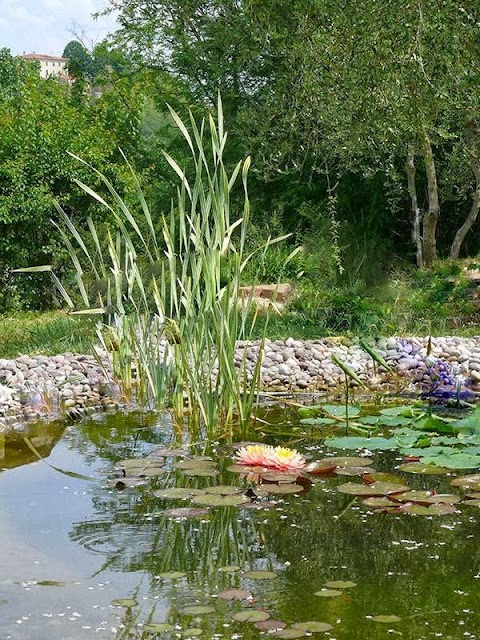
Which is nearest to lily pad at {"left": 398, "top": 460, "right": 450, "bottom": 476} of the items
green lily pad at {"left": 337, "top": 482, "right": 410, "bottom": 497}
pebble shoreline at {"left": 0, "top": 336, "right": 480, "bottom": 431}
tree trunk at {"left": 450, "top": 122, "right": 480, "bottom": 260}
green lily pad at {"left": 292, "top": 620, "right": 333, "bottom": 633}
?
green lily pad at {"left": 337, "top": 482, "right": 410, "bottom": 497}

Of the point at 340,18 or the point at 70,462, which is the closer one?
the point at 70,462

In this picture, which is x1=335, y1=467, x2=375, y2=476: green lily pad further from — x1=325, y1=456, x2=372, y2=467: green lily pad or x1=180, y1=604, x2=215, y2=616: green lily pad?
x1=180, y1=604, x2=215, y2=616: green lily pad

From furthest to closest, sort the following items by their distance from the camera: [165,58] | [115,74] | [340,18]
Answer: [115,74]
[165,58]
[340,18]

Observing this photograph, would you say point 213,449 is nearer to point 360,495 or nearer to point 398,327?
point 360,495

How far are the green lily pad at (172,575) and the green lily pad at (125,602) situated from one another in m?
0.20

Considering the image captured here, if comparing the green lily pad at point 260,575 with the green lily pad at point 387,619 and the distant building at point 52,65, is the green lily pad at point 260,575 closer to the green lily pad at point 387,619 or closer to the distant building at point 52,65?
the green lily pad at point 387,619

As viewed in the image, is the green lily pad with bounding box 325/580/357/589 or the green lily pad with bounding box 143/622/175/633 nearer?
the green lily pad with bounding box 143/622/175/633

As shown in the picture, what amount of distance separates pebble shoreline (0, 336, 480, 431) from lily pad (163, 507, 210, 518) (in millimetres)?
1994

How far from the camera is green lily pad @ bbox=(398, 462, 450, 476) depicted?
4.25m

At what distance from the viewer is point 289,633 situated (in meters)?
2.60

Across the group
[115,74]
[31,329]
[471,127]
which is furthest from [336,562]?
[115,74]

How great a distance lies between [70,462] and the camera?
4.58 m

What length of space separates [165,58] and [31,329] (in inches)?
304

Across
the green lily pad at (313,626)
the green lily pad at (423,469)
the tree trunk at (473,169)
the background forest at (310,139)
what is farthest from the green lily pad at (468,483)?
the tree trunk at (473,169)
